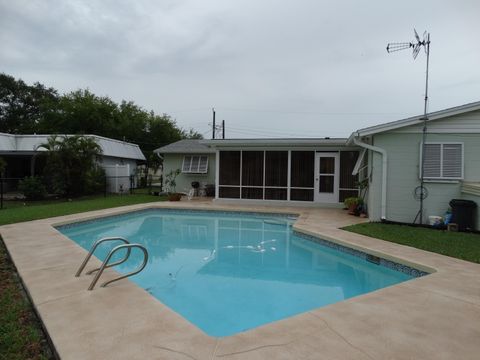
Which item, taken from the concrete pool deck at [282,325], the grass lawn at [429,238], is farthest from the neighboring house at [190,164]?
the concrete pool deck at [282,325]

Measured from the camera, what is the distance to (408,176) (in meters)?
8.74

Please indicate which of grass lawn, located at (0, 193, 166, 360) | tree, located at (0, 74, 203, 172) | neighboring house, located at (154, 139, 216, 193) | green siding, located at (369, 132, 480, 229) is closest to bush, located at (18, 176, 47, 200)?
neighboring house, located at (154, 139, 216, 193)

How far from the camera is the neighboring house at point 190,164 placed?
16.6m

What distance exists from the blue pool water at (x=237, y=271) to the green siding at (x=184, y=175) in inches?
265

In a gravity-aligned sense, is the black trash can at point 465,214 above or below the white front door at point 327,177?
below

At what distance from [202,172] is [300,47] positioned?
25.2 feet

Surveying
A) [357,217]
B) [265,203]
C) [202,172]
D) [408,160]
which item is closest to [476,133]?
[408,160]

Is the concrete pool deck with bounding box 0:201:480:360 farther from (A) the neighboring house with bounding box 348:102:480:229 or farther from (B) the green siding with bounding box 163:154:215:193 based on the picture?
(B) the green siding with bounding box 163:154:215:193

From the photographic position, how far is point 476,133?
27.3 ft

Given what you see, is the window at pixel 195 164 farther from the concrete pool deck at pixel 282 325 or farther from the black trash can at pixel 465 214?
the concrete pool deck at pixel 282 325

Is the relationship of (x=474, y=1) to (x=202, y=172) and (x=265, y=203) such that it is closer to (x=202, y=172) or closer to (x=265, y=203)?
(x=265, y=203)

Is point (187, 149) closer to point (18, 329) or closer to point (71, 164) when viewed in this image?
point (71, 164)

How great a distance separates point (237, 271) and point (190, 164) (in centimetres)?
1141

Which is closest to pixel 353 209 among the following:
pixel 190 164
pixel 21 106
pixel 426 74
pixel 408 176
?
pixel 408 176
